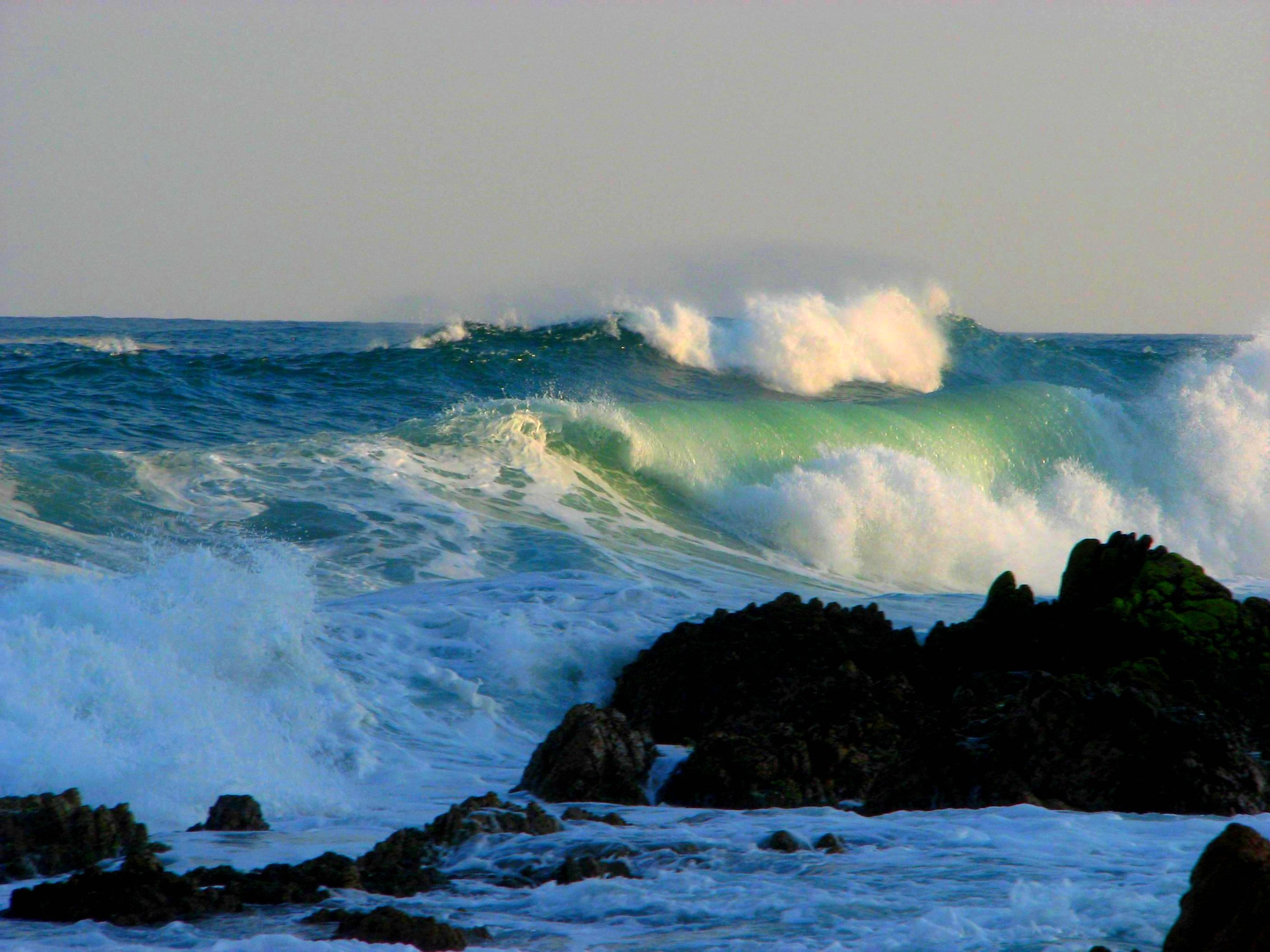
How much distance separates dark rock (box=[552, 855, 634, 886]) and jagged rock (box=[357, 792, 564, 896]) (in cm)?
40

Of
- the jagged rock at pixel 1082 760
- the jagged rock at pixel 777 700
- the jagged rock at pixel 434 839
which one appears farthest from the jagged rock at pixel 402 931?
the jagged rock at pixel 1082 760

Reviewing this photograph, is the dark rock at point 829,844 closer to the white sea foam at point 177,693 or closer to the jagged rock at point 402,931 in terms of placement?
the jagged rock at point 402,931

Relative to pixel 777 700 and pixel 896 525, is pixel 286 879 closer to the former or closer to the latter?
pixel 777 700

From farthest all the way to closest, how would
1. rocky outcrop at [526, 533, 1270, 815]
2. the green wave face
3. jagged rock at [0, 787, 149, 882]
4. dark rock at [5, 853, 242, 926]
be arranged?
1. the green wave face
2. rocky outcrop at [526, 533, 1270, 815]
3. jagged rock at [0, 787, 149, 882]
4. dark rock at [5, 853, 242, 926]

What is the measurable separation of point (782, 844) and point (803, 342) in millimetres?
17301

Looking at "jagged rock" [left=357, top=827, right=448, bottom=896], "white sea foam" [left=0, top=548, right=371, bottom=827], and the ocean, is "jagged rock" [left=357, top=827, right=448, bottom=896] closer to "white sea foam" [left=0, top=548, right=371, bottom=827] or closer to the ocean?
the ocean

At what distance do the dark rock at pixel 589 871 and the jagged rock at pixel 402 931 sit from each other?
1.91ft

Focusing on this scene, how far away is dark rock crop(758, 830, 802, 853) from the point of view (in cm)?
438

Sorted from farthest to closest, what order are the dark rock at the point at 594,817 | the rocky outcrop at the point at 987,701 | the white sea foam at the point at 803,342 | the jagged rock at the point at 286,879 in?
the white sea foam at the point at 803,342 < the rocky outcrop at the point at 987,701 < the dark rock at the point at 594,817 < the jagged rock at the point at 286,879

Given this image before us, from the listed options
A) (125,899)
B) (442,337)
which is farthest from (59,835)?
(442,337)

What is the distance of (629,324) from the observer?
21484mm

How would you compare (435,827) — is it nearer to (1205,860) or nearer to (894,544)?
(1205,860)

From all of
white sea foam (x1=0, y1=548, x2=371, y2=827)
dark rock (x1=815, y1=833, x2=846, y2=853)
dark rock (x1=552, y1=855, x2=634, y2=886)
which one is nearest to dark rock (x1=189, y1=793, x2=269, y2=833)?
white sea foam (x1=0, y1=548, x2=371, y2=827)

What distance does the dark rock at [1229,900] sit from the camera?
2.62m
